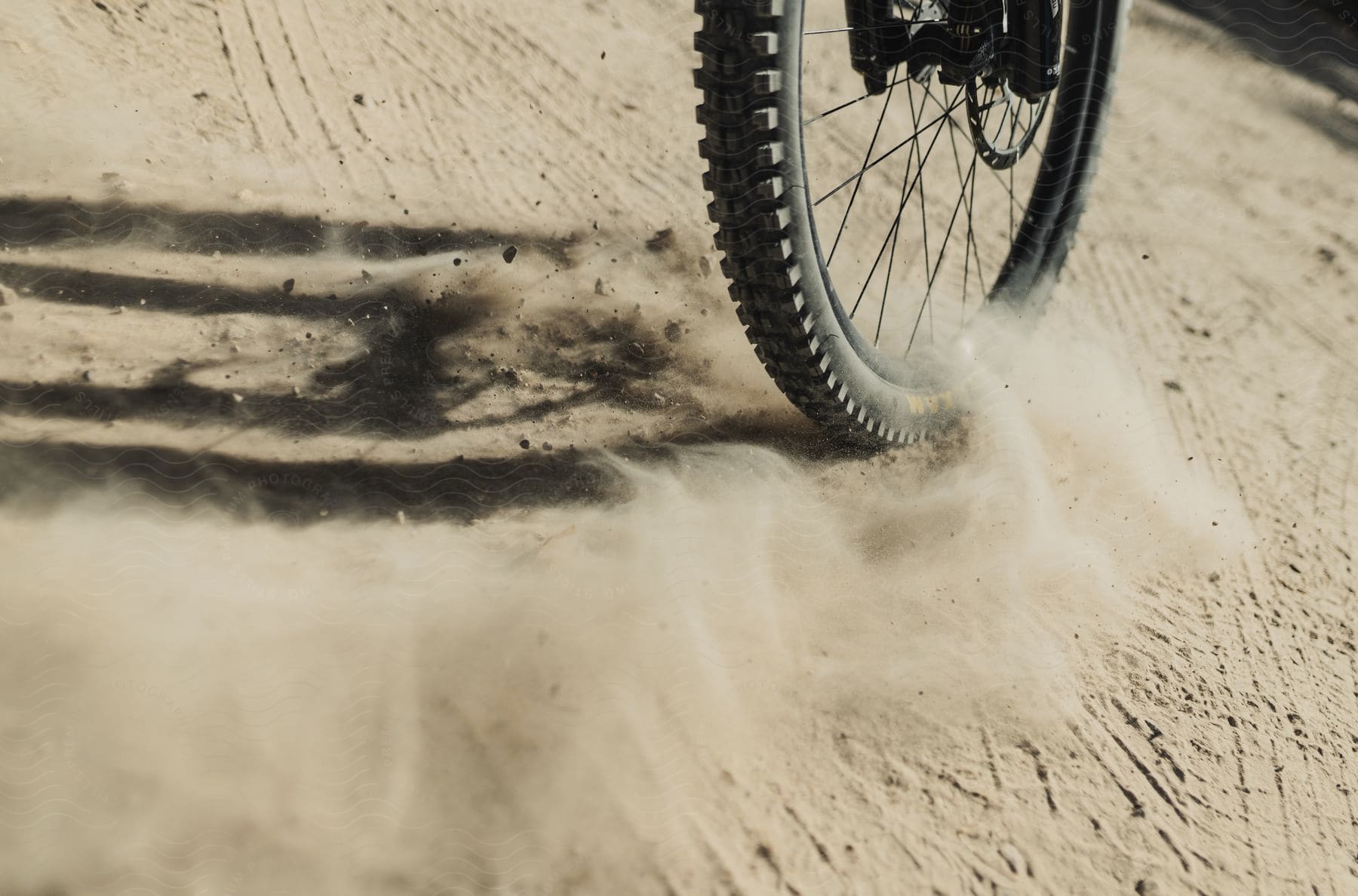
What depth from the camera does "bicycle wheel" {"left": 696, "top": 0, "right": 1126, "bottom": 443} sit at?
1.84 metres

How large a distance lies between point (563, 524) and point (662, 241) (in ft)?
3.89

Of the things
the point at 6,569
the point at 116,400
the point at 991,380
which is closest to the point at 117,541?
the point at 6,569

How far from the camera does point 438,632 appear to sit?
2004 mm

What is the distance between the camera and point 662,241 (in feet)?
9.80

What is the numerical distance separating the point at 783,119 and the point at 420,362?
127cm

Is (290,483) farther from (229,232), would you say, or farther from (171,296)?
(229,232)

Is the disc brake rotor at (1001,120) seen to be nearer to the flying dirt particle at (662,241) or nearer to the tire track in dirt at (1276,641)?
the tire track in dirt at (1276,641)

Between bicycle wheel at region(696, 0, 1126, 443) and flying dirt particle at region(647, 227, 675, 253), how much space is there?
512 millimetres

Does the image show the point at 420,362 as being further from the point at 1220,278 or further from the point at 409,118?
the point at 1220,278

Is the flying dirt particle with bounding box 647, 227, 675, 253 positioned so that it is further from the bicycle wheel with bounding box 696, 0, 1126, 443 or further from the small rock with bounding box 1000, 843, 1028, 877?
the small rock with bounding box 1000, 843, 1028, 877

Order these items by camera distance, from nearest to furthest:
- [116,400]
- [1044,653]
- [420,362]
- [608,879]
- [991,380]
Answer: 1. [608,879]
2. [1044,653]
3. [116,400]
4. [420,362]
5. [991,380]

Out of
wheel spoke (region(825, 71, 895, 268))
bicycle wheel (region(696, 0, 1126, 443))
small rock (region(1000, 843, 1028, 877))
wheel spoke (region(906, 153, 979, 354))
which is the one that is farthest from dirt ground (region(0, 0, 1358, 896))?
wheel spoke (region(825, 71, 895, 268))

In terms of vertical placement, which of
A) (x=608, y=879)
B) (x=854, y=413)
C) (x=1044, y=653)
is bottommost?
(x=608, y=879)

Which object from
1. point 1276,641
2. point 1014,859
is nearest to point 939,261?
point 1276,641
